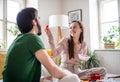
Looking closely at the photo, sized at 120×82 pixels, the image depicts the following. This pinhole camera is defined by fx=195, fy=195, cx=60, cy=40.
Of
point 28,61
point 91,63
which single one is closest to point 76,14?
point 91,63

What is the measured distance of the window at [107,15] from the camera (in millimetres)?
4210

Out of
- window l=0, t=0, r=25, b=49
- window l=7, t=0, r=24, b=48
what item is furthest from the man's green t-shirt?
window l=7, t=0, r=24, b=48

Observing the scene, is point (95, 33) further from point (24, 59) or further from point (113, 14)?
point (24, 59)

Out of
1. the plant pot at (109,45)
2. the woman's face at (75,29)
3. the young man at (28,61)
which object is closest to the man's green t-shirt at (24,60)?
the young man at (28,61)

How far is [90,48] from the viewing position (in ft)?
14.1

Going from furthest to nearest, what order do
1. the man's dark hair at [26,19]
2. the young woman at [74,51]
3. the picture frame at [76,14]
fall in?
the picture frame at [76,14], the young woman at [74,51], the man's dark hair at [26,19]

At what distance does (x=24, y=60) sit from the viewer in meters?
1.21

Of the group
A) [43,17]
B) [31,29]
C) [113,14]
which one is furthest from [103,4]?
[31,29]

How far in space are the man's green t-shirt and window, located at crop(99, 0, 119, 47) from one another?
3285 millimetres

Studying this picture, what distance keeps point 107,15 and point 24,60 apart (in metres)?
3.49

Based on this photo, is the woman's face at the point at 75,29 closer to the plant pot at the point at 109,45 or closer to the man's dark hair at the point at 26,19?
the plant pot at the point at 109,45

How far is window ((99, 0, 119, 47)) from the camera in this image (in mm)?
4210

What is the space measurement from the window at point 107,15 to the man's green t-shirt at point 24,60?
3.28 meters

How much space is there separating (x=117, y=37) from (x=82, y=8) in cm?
103
